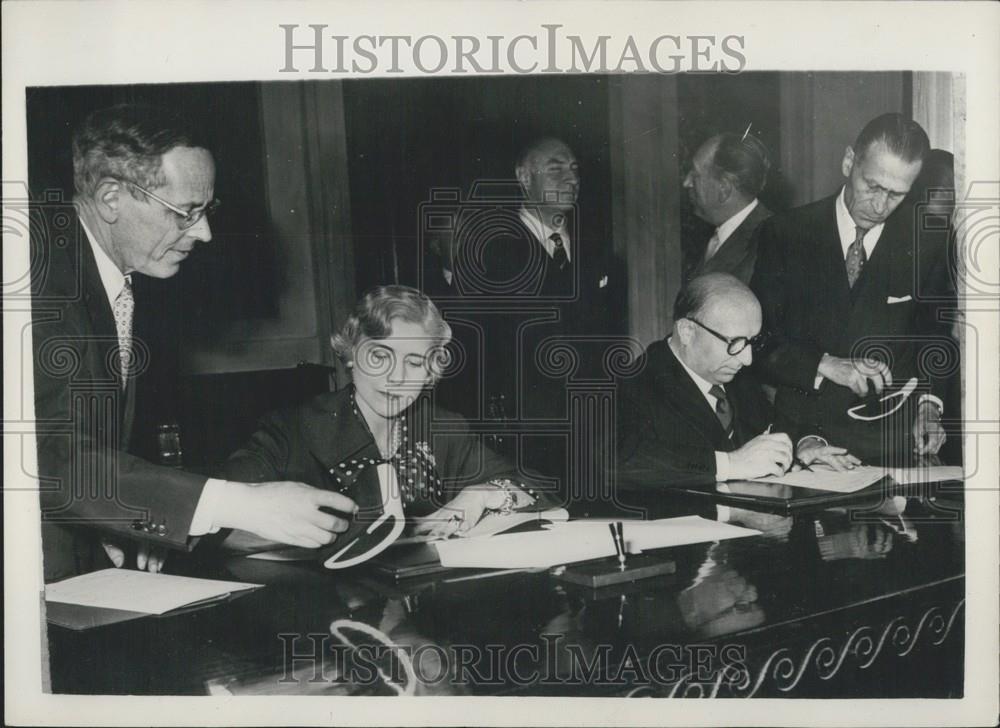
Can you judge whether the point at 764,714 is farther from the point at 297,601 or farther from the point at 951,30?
the point at 951,30

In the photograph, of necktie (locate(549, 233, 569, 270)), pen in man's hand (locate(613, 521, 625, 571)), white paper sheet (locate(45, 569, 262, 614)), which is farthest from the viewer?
necktie (locate(549, 233, 569, 270))

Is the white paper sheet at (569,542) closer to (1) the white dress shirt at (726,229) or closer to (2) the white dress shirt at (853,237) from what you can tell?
(2) the white dress shirt at (853,237)

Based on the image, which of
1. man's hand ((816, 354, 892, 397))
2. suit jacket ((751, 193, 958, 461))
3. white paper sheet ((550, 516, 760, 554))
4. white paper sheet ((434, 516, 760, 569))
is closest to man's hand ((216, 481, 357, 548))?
white paper sheet ((434, 516, 760, 569))

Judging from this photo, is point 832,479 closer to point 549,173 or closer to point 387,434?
point 549,173

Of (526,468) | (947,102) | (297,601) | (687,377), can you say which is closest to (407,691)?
(297,601)

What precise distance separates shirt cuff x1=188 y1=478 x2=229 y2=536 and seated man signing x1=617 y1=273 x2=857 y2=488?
138 cm

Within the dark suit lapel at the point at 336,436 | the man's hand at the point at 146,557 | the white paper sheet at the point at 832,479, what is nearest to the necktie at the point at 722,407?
the white paper sheet at the point at 832,479

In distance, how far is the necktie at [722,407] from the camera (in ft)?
11.3

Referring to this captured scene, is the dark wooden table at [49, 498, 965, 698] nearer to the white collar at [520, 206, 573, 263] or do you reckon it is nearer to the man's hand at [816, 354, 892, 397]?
the man's hand at [816, 354, 892, 397]

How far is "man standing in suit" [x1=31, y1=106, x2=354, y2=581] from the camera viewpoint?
3256 millimetres

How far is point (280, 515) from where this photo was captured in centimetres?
325

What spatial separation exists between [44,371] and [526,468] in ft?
5.67

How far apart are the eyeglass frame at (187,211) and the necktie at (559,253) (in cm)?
116

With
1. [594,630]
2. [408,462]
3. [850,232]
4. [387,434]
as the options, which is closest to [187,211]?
[387,434]
